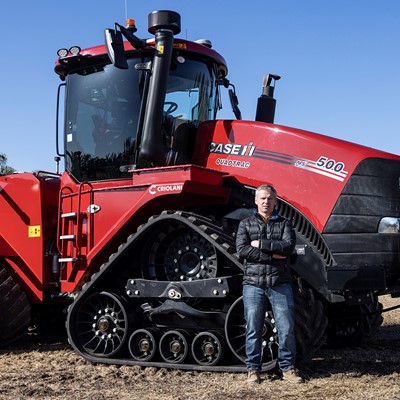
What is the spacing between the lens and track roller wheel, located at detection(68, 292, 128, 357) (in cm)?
630

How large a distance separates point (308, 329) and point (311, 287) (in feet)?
1.35

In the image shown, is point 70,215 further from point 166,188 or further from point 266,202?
point 266,202

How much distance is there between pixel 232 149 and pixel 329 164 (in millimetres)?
999

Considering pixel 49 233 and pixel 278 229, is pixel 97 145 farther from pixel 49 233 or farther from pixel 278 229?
pixel 278 229

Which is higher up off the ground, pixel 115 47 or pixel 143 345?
pixel 115 47

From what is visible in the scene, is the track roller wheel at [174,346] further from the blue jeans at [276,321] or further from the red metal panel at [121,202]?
the red metal panel at [121,202]


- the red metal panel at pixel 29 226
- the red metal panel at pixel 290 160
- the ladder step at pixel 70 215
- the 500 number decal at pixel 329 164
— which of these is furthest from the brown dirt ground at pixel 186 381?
the 500 number decal at pixel 329 164

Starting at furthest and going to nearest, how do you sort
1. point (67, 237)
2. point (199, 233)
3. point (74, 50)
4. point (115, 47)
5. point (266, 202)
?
1. point (74, 50)
2. point (67, 237)
3. point (115, 47)
4. point (199, 233)
5. point (266, 202)

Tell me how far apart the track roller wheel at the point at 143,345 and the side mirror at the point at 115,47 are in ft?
8.02

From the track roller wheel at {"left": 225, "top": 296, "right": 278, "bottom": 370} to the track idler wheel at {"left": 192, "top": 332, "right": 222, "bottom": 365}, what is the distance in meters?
0.14

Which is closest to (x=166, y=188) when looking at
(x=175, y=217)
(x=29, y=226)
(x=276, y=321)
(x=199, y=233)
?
(x=175, y=217)

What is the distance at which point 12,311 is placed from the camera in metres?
7.43

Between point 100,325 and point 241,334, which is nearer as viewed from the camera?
point 241,334

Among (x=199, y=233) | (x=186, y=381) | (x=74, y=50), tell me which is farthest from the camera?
(x=74, y=50)
